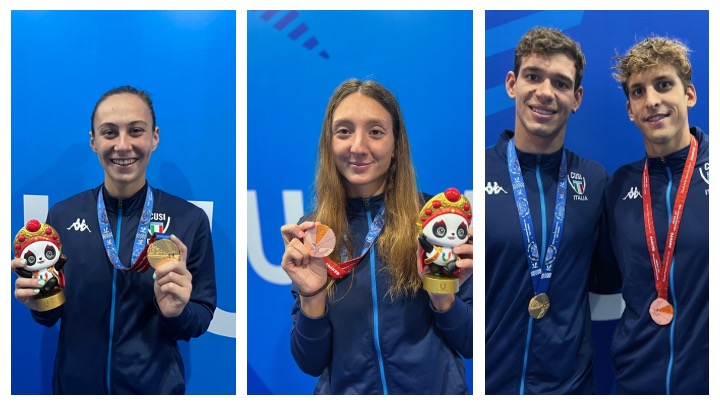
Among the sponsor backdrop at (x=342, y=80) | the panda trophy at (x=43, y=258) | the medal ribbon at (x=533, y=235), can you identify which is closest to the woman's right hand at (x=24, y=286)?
the panda trophy at (x=43, y=258)

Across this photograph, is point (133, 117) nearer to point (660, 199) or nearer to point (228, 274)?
point (228, 274)

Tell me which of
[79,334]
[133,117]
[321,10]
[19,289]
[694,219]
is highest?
[321,10]

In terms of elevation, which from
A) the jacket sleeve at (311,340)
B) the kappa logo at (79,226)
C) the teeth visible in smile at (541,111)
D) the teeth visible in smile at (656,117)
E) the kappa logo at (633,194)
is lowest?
the jacket sleeve at (311,340)

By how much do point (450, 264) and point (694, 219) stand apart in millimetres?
1017

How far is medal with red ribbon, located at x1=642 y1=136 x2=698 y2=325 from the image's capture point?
264 cm

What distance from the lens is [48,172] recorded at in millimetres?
2836

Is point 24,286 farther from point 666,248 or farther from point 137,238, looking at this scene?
point 666,248

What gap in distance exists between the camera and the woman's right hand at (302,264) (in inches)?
98.4

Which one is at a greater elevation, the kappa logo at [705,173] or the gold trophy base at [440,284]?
the kappa logo at [705,173]

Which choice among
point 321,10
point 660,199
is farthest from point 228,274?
point 660,199

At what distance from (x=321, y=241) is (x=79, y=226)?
39.4 inches

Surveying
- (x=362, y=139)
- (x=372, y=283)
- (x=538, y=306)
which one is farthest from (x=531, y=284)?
(x=362, y=139)

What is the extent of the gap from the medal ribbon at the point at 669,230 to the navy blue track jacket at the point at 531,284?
190 mm

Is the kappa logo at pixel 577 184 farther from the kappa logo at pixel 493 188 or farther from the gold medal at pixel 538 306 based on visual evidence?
the gold medal at pixel 538 306
